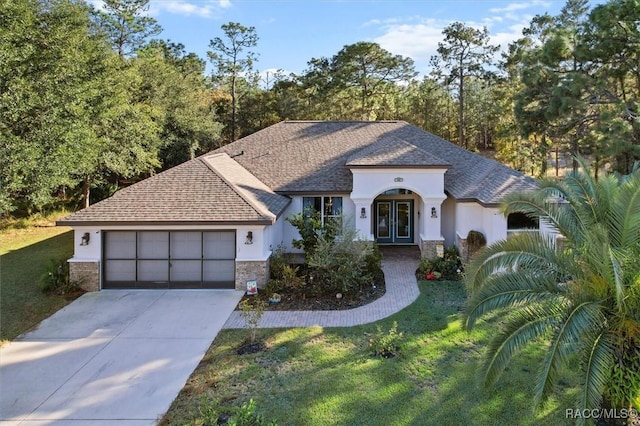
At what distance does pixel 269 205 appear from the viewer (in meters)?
17.1

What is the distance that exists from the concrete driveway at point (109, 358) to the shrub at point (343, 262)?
3.43 metres

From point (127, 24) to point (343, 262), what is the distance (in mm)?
35208

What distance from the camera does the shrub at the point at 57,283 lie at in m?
14.8

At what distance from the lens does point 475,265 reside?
8516mm

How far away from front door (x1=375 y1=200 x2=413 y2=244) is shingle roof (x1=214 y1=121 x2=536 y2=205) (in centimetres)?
287

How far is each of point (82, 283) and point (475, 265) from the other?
1370 cm

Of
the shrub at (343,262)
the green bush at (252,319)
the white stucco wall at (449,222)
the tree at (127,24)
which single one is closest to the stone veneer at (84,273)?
the green bush at (252,319)

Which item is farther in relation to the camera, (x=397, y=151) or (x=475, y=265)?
(x=397, y=151)

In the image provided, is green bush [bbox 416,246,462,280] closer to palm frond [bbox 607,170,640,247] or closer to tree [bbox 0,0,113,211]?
palm frond [bbox 607,170,640,247]

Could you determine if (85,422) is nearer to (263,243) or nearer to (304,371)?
(304,371)

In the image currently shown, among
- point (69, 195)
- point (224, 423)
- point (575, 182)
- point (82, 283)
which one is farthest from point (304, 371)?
point (69, 195)

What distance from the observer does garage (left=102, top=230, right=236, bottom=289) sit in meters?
15.5

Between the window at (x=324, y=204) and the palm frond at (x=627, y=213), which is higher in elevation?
the window at (x=324, y=204)

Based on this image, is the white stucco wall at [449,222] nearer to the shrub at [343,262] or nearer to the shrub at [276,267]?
the shrub at [343,262]
